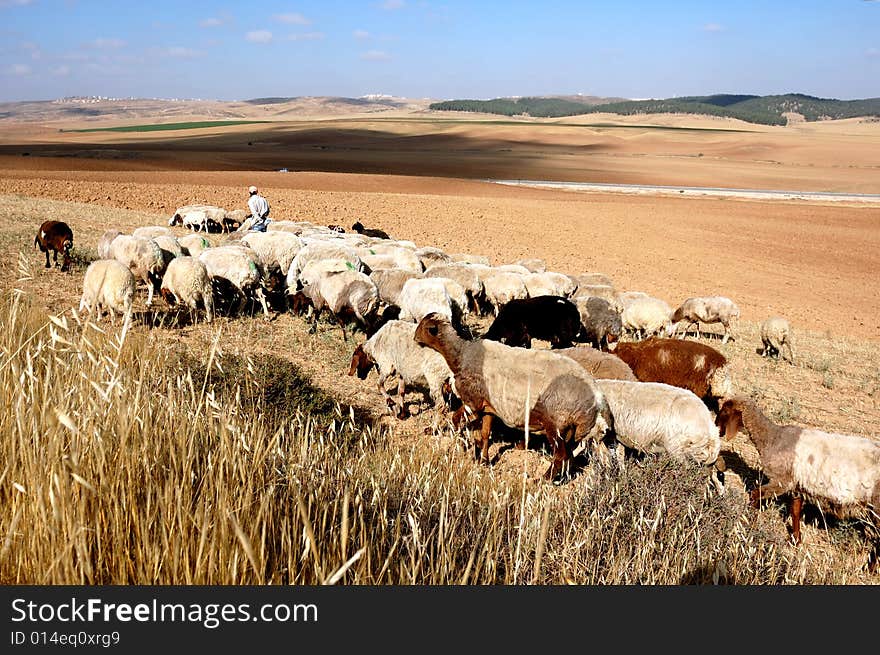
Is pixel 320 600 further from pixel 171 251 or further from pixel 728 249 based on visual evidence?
pixel 728 249

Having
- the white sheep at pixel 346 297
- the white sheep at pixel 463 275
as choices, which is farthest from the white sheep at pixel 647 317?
the white sheep at pixel 346 297

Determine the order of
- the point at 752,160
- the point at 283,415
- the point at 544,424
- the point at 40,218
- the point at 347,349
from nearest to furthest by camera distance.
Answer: the point at 283,415
the point at 544,424
the point at 347,349
the point at 40,218
the point at 752,160

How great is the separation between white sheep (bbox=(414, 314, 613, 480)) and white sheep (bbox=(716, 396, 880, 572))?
5.17 feet

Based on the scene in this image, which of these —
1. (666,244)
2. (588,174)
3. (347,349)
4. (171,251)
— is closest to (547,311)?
(347,349)

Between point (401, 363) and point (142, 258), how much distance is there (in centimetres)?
612

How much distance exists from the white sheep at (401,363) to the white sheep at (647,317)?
5.81m

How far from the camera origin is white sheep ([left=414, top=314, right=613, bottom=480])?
6.42 metres

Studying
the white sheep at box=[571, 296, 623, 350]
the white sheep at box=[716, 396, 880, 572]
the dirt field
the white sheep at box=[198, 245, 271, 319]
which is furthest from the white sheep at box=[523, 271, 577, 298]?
the white sheep at box=[716, 396, 880, 572]

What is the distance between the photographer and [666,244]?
27125 mm

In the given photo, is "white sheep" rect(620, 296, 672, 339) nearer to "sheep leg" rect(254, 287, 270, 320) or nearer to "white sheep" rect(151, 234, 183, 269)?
"sheep leg" rect(254, 287, 270, 320)

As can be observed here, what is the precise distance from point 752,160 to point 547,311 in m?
88.2

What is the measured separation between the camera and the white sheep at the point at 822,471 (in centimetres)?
560

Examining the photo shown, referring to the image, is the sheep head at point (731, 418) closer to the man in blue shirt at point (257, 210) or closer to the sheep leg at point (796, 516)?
the sheep leg at point (796, 516)

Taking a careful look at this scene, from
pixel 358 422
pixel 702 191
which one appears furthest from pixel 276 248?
pixel 702 191
